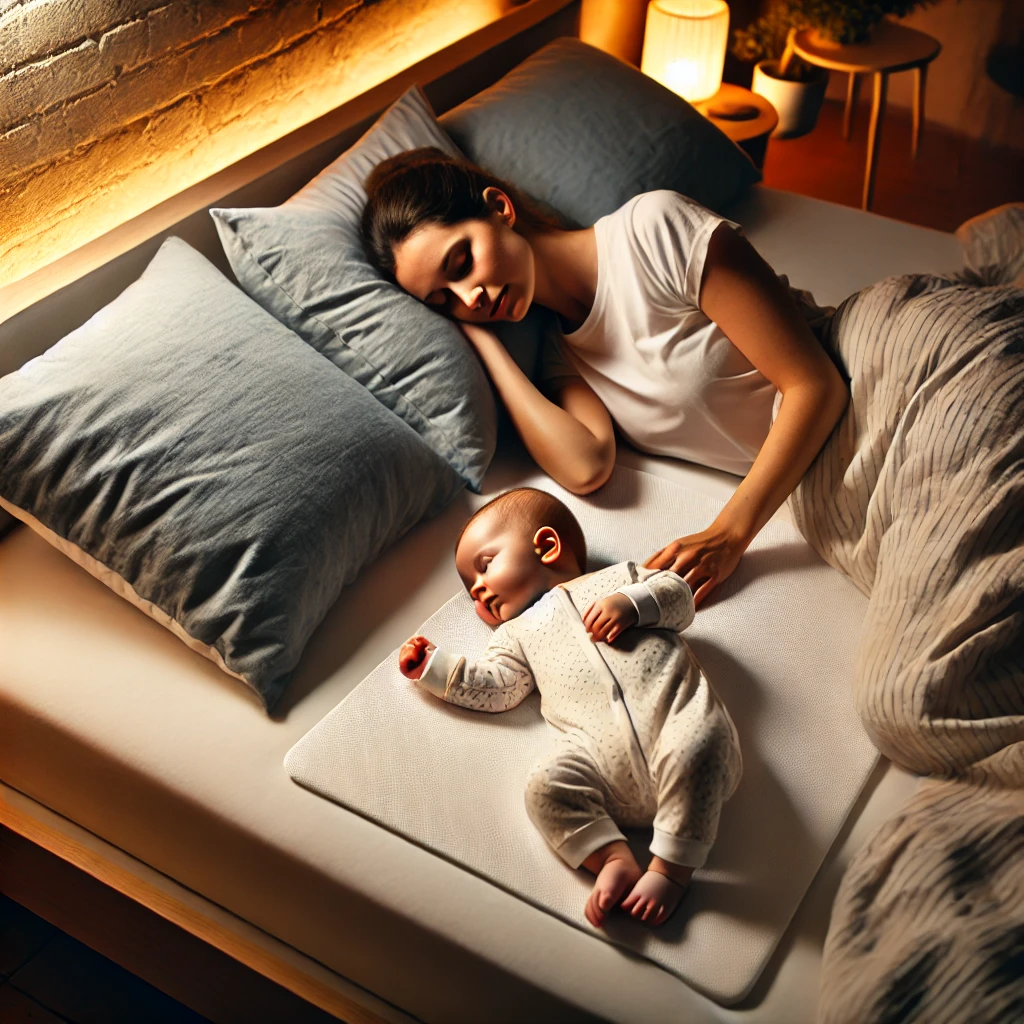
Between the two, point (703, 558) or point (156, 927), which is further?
point (703, 558)

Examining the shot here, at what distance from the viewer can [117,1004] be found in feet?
4.47

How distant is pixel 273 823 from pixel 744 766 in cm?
53

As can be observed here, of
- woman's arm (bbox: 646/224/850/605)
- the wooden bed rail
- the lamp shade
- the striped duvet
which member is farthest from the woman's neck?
the lamp shade

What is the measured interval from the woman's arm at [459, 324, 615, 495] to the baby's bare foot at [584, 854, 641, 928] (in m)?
0.65

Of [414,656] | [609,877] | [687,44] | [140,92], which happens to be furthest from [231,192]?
[687,44]

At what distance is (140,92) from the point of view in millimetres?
1684

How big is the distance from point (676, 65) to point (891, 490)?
5.92 ft

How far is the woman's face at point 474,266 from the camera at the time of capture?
4.98ft

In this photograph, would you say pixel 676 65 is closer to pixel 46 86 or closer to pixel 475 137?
pixel 475 137

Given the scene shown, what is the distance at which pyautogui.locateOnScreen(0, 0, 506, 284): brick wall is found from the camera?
59.3 inches

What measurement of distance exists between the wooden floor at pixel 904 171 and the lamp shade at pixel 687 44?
2.63 ft

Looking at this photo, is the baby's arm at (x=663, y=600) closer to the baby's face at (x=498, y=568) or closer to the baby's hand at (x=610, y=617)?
the baby's hand at (x=610, y=617)

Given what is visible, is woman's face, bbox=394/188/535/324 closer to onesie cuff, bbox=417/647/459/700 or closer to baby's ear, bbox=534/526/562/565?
baby's ear, bbox=534/526/562/565

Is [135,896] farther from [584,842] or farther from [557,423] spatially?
[557,423]
